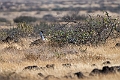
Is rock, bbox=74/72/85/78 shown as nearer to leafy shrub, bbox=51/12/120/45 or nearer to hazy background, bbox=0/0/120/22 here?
leafy shrub, bbox=51/12/120/45

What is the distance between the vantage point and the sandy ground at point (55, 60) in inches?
667

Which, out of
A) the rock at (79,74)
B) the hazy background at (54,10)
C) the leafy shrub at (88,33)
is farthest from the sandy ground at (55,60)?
the hazy background at (54,10)

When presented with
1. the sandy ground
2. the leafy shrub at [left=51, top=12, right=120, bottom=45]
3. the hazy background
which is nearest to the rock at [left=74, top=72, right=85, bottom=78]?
the sandy ground

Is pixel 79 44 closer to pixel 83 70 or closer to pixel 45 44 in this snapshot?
pixel 45 44

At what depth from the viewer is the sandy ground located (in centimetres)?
1695

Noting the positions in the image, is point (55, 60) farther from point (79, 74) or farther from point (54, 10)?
point (54, 10)

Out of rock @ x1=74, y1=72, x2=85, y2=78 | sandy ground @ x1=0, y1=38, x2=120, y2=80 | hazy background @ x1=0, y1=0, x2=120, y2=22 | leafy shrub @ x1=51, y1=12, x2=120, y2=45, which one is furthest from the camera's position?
hazy background @ x1=0, y1=0, x2=120, y2=22

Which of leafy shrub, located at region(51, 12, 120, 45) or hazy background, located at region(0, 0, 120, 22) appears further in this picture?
hazy background, located at region(0, 0, 120, 22)

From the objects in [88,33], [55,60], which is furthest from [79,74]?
[88,33]

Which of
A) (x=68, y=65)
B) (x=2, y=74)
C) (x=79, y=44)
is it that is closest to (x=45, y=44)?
(x=79, y=44)

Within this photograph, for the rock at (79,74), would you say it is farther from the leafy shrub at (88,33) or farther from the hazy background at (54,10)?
the hazy background at (54,10)

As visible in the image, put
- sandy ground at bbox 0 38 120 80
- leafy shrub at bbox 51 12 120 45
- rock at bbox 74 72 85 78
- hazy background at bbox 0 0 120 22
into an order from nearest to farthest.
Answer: rock at bbox 74 72 85 78, sandy ground at bbox 0 38 120 80, leafy shrub at bbox 51 12 120 45, hazy background at bbox 0 0 120 22

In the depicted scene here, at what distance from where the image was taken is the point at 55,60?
21.9 meters

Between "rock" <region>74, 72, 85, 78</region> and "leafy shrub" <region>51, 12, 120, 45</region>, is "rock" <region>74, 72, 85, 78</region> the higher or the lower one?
the lower one
